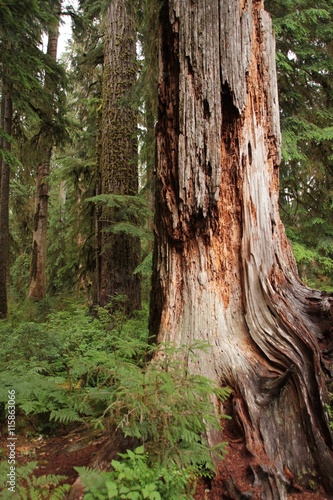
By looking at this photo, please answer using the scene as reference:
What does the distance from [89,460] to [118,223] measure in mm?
4223

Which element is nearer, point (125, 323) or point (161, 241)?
point (161, 241)

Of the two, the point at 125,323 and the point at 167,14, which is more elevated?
the point at 167,14

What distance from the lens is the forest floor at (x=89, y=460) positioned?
255cm

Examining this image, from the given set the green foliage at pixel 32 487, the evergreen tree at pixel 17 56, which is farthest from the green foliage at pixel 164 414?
the evergreen tree at pixel 17 56

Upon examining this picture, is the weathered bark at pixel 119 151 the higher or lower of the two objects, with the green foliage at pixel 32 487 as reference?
higher

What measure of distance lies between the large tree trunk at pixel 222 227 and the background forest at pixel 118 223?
426 millimetres

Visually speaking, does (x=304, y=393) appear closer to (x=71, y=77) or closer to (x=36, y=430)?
(x=36, y=430)

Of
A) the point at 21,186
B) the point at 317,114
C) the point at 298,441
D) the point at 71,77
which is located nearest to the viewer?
the point at 298,441

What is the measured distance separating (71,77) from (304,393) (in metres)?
10.7

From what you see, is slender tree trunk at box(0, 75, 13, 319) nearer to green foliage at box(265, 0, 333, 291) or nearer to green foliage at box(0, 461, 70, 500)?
green foliage at box(265, 0, 333, 291)

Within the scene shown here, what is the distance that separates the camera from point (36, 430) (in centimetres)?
338

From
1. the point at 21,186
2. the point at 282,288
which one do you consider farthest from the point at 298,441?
the point at 21,186

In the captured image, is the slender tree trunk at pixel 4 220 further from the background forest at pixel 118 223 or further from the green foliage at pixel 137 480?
the green foliage at pixel 137 480

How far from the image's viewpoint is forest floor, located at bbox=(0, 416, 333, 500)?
8.36ft
